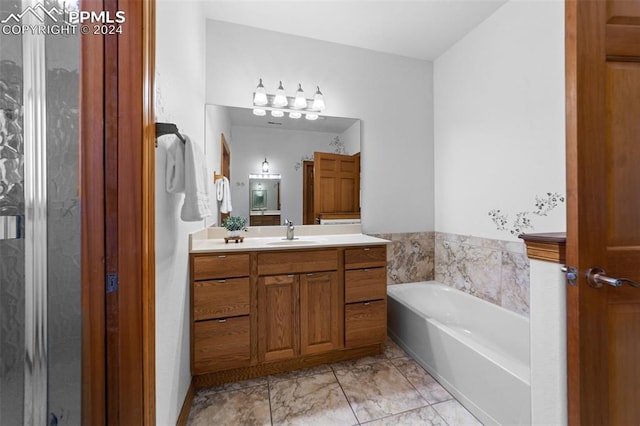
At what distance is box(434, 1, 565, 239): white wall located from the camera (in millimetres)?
1681

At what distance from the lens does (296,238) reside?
2348 millimetres

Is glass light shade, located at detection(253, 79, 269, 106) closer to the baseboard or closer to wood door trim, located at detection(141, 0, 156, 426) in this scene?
wood door trim, located at detection(141, 0, 156, 426)

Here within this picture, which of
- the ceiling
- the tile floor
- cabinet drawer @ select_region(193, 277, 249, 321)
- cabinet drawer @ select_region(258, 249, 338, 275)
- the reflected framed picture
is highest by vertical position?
the ceiling

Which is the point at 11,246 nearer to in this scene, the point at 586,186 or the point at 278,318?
the point at 278,318

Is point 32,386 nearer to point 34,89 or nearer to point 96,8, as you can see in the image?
A: point 34,89

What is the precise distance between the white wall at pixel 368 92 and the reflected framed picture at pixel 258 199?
759 millimetres

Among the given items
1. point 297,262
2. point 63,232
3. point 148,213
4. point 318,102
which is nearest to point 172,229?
point 148,213

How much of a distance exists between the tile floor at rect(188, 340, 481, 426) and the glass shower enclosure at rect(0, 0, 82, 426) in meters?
0.97

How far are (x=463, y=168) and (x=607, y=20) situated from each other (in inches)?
64.7


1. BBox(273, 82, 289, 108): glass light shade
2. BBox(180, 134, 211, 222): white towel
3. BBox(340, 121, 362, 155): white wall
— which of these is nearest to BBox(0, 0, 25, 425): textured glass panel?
BBox(180, 134, 211, 222): white towel

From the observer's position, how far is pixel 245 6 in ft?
6.51

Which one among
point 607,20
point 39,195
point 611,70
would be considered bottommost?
point 39,195

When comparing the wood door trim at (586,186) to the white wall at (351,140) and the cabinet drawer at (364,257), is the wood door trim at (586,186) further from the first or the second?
the white wall at (351,140)

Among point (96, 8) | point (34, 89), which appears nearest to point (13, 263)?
point (34, 89)
